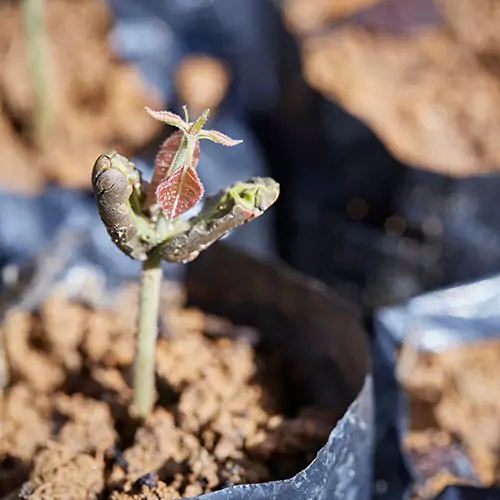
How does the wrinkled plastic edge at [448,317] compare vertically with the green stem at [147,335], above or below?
below

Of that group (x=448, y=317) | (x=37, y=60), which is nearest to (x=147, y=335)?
(x=448, y=317)

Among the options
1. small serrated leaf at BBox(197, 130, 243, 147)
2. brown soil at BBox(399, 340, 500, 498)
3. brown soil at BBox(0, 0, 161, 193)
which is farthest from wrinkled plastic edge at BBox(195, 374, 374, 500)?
brown soil at BBox(0, 0, 161, 193)

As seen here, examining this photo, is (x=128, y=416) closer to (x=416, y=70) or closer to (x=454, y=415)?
(x=454, y=415)

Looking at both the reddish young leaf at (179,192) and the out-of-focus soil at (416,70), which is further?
the out-of-focus soil at (416,70)

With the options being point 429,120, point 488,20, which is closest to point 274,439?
point 429,120

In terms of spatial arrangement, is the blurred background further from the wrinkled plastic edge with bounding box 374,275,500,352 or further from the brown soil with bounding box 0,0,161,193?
the wrinkled plastic edge with bounding box 374,275,500,352

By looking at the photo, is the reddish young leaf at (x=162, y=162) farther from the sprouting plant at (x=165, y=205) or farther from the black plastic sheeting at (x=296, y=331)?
the black plastic sheeting at (x=296, y=331)

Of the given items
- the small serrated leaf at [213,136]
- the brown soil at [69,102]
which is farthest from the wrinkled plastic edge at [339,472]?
the brown soil at [69,102]
